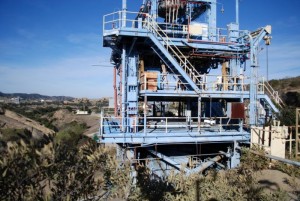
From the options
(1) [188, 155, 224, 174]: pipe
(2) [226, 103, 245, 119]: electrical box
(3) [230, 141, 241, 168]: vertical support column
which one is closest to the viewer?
(1) [188, 155, 224, 174]: pipe

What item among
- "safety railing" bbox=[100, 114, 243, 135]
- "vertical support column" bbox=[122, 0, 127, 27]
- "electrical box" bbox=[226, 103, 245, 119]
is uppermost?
"vertical support column" bbox=[122, 0, 127, 27]

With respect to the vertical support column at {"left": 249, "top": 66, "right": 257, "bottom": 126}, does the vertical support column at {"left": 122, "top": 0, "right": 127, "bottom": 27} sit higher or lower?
higher

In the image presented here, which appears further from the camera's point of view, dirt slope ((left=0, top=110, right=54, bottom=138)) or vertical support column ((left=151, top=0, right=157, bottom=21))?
dirt slope ((left=0, top=110, right=54, bottom=138))

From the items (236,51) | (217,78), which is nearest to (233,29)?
(236,51)

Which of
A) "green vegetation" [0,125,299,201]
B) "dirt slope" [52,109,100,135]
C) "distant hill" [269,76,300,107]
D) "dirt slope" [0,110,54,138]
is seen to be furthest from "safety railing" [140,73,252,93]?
"dirt slope" [52,109,100,135]

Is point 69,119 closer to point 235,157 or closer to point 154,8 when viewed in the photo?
point 154,8

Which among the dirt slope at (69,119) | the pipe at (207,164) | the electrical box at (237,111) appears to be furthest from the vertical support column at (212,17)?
the dirt slope at (69,119)

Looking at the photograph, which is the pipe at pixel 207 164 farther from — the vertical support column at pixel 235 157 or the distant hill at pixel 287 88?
the distant hill at pixel 287 88

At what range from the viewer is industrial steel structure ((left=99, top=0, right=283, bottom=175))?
47.4ft

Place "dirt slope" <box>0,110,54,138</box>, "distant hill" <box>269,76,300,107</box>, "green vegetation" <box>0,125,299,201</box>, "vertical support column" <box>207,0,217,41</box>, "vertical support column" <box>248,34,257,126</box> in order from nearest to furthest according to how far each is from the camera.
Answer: "green vegetation" <box>0,125,299,201</box> → "vertical support column" <box>248,34,257,126</box> → "vertical support column" <box>207,0,217,41</box> → "distant hill" <box>269,76,300,107</box> → "dirt slope" <box>0,110,54,138</box>

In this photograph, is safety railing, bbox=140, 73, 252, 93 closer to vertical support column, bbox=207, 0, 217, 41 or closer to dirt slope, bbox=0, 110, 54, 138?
vertical support column, bbox=207, 0, 217, 41

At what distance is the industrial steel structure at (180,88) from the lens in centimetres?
1446

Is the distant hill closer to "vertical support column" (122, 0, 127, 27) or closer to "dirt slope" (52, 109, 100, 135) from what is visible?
"vertical support column" (122, 0, 127, 27)

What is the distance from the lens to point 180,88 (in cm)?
1730
